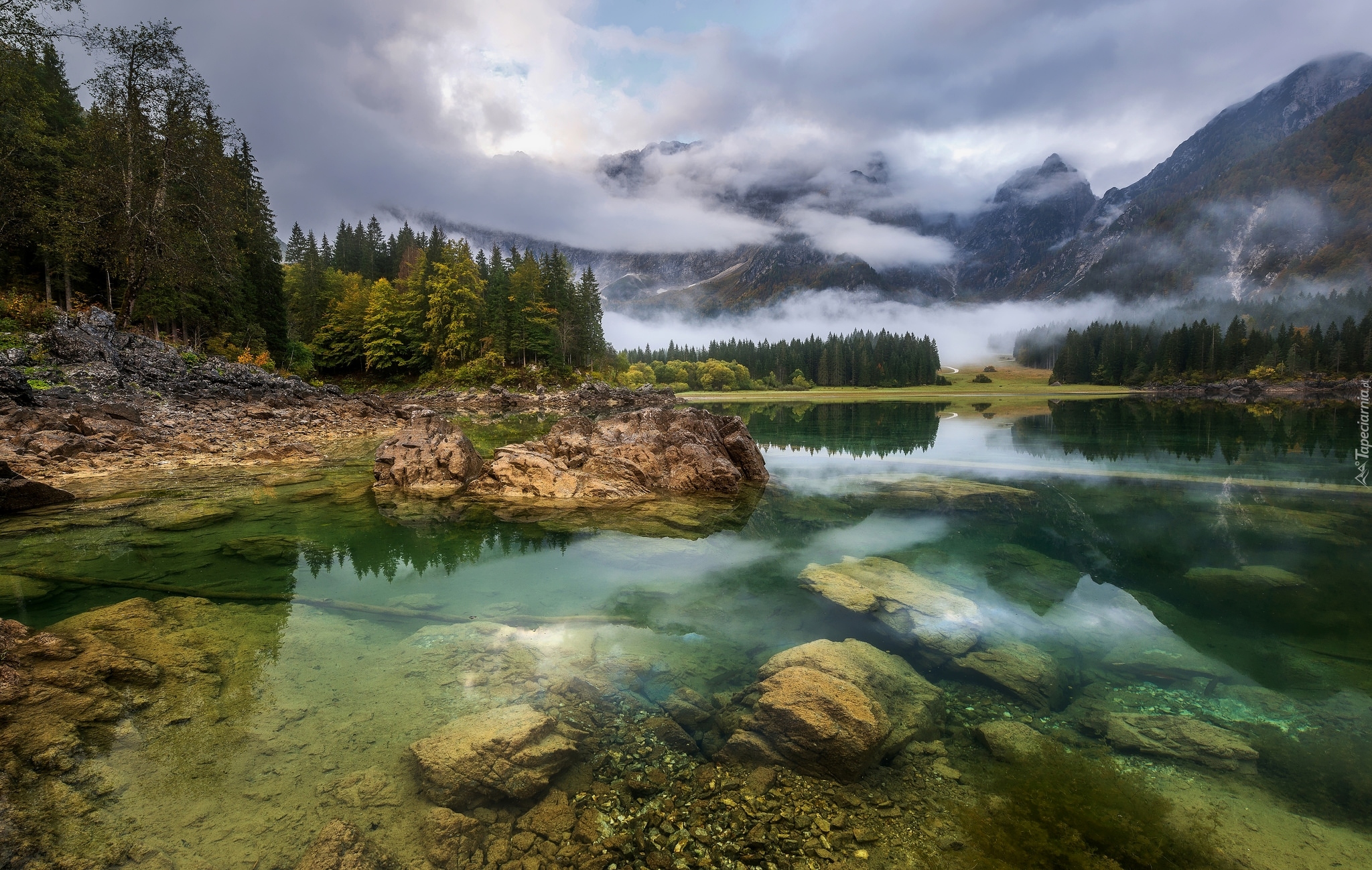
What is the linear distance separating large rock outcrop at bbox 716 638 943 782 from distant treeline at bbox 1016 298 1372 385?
15642 centimetres

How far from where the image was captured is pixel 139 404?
25.3 m

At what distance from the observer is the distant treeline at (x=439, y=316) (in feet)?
233

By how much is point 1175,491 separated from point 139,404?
45.0 metres

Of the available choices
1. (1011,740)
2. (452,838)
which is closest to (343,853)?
(452,838)

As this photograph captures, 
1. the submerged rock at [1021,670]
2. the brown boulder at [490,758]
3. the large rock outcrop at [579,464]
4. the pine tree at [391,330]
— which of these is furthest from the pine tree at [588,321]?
the brown boulder at [490,758]

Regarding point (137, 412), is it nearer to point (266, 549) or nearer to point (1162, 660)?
point (266, 549)

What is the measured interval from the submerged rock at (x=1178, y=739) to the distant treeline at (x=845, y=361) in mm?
157301

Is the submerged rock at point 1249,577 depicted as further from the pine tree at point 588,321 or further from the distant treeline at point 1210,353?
the distant treeline at point 1210,353

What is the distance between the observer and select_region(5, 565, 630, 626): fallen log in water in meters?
9.35

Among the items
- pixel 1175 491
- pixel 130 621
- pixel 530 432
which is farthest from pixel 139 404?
pixel 1175 491

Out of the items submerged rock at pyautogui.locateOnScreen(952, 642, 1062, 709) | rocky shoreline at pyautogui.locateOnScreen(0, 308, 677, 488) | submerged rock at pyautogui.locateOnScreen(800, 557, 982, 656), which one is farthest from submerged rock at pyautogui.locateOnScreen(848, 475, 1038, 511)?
rocky shoreline at pyautogui.locateOnScreen(0, 308, 677, 488)

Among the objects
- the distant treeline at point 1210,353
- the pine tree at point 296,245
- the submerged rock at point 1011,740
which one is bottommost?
the submerged rock at point 1011,740

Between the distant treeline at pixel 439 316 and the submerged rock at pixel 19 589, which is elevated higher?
the distant treeline at pixel 439 316

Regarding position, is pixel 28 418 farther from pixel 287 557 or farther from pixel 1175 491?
pixel 1175 491
